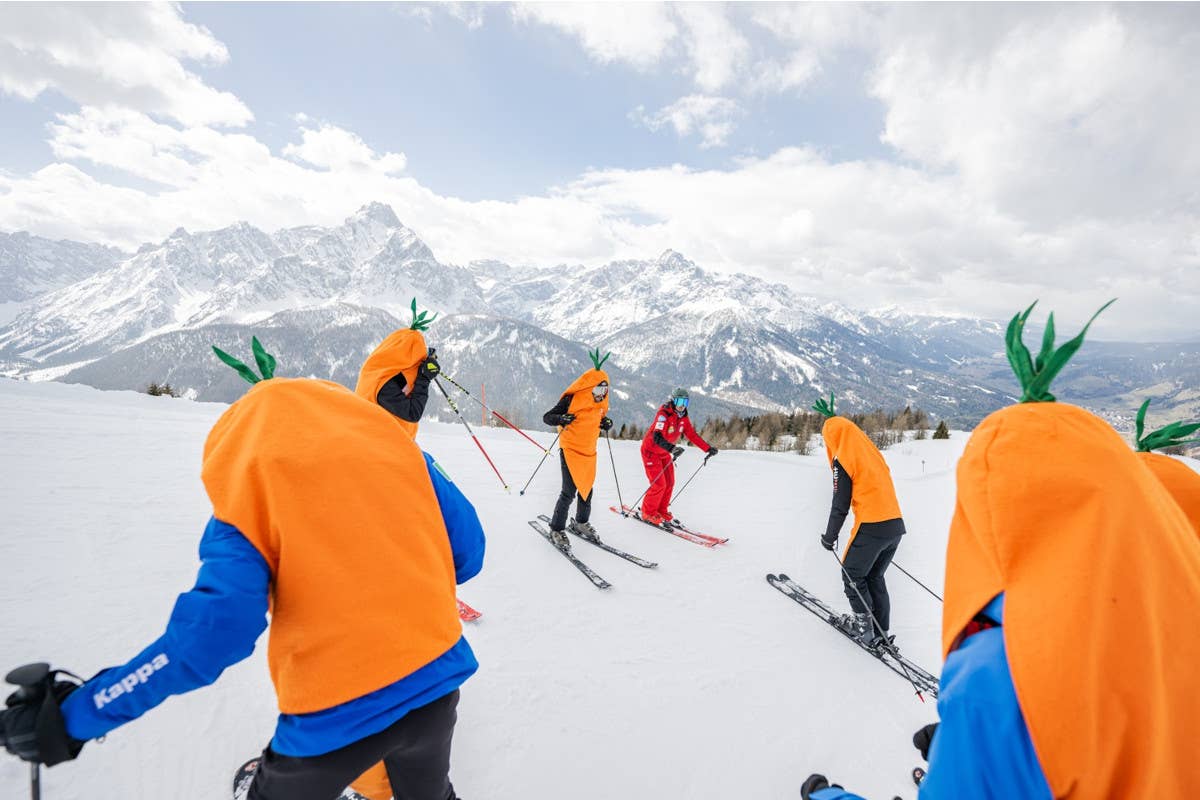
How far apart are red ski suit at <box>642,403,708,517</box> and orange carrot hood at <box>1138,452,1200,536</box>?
6118mm

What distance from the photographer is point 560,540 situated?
7.11 meters

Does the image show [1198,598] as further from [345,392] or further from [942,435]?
[942,435]

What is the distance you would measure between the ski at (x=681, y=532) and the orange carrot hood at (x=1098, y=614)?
6854 mm

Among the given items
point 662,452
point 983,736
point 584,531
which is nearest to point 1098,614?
point 983,736

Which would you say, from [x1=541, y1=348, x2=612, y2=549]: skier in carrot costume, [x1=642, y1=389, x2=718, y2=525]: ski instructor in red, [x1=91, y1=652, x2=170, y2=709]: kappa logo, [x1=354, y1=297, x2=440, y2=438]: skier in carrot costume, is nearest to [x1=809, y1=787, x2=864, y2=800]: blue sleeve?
[x1=91, y1=652, x2=170, y2=709]: kappa logo

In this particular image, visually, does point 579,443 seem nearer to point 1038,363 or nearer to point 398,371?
point 398,371

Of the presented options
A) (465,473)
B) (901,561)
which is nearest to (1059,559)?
(901,561)

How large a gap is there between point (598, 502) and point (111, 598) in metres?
6.92

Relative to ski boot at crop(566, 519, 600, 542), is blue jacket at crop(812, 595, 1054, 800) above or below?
above

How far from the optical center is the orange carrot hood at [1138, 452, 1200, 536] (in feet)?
8.13

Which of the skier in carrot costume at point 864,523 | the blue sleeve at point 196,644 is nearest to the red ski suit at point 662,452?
the skier in carrot costume at point 864,523

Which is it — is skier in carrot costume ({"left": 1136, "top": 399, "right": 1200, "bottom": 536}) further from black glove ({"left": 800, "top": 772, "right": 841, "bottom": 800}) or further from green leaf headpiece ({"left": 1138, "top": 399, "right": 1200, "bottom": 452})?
black glove ({"left": 800, "top": 772, "right": 841, "bottom": 800})

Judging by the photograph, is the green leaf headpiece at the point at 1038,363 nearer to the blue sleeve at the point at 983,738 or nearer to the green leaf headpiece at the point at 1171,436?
the blue sleeve at the point at 983,738

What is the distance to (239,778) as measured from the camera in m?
2.93
